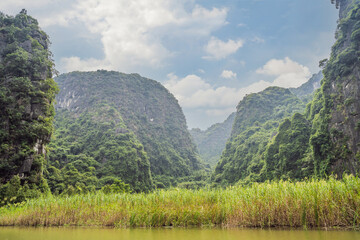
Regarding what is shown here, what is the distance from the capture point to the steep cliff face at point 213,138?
115 metres

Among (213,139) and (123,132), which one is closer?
(123,132)

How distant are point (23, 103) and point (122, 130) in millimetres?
25806

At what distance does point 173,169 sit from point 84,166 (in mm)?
26699

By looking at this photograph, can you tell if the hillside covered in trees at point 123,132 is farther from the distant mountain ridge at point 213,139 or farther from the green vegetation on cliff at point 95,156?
the distant mountain ridge at point 213,139

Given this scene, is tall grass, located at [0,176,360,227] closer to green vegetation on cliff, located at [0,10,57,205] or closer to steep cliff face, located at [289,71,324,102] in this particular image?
green vegetation on cliff, located at [0,10,57,205]

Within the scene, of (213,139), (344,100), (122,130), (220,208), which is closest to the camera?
(220,208)

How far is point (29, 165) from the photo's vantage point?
75.3 ft

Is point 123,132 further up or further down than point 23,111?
further up

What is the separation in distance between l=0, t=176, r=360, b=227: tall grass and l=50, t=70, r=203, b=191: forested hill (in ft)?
68.4

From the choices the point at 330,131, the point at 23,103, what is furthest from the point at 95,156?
the point at 330,131

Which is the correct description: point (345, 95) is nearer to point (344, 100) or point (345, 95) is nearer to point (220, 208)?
point (344, 100)

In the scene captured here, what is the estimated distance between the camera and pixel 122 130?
4984 centimetres

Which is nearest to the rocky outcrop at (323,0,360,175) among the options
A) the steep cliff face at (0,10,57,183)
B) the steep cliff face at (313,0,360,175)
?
the steep cliff face at (313,0,360,175)

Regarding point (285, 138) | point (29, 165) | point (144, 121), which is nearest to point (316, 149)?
point (285, 138)
